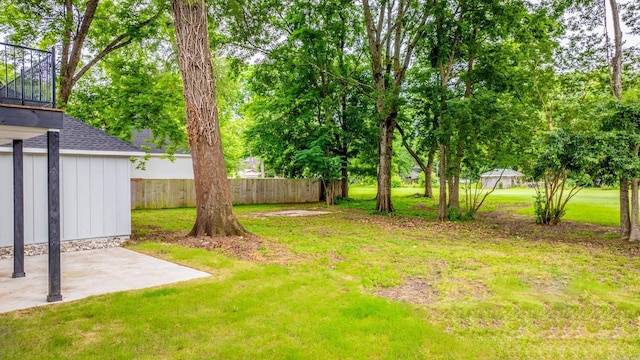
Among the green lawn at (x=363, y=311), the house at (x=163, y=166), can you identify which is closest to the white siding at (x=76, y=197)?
the green lawn at (x=363, y=311)

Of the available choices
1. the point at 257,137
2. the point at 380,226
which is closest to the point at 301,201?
the point at 257,137

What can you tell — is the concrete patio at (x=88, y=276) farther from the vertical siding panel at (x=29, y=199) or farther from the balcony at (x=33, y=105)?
the balcony at (x=33, y=105)

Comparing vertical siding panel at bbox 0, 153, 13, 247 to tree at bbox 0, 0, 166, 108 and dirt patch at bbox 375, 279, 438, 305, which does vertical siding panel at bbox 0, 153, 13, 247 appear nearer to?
tree at bbox 0, 0, 166, 108

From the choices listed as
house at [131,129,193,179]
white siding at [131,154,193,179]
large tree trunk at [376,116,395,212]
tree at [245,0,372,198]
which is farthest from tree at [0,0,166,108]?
large tree trunk at [376,116,395,212]

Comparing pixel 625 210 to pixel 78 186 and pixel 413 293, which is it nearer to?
pixel 413 293

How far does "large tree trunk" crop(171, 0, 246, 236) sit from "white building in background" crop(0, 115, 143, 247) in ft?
4.34

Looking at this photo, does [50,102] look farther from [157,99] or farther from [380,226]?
[380,226]

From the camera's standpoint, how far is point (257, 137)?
18844 mm

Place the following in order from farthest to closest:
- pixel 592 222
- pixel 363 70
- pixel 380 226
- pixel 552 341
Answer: pixel 363 70 → pixel 592 222 → pixel 380 226 → pixel 552 341

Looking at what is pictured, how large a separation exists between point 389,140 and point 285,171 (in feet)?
24.0

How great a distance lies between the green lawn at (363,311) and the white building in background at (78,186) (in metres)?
1.41

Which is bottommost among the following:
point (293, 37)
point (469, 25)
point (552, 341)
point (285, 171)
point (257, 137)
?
point (552, 341)

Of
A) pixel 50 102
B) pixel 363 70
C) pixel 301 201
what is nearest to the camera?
pixel 50 102

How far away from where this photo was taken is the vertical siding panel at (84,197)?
7.69 metres
